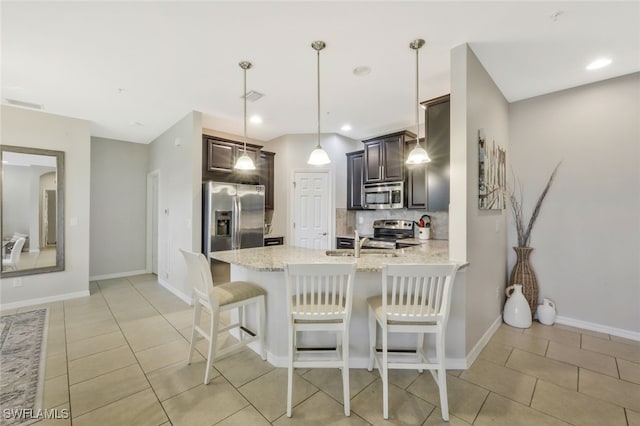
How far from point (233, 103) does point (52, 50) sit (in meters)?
1.65

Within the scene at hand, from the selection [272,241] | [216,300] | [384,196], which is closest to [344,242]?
[384,196]

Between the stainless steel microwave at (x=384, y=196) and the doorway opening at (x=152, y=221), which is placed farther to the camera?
the doorway opening at (x=152, y=221)

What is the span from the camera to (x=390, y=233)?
4691 mm

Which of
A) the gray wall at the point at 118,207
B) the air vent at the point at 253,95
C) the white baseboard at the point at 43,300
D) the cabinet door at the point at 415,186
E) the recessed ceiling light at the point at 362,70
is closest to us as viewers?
the recessed ceiling light at the point at 362,70

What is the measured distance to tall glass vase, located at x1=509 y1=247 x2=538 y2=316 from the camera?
320 cm

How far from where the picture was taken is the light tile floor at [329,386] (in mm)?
1735

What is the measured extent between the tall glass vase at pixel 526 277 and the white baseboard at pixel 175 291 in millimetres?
4302

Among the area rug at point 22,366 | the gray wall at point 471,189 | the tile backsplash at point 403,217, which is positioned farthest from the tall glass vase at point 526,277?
the area rug at point 22,366

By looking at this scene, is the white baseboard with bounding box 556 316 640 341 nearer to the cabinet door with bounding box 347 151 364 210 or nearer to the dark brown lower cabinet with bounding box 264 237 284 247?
the cabinet door with bounding box 347 151 364 210

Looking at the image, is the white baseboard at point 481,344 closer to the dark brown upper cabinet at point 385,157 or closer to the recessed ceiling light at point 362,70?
the dark brown upper cabinet at point 385,157

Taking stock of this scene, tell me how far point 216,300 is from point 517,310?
3204mm

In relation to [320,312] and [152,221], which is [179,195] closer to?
[152,221]

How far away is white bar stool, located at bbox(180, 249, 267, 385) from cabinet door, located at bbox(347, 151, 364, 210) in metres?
2.87

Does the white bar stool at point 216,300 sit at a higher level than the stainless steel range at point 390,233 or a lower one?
lower
